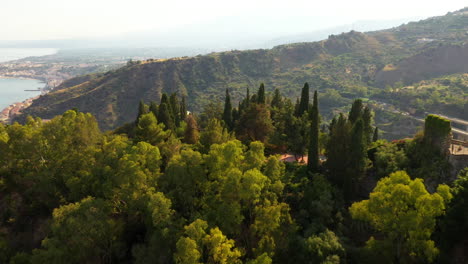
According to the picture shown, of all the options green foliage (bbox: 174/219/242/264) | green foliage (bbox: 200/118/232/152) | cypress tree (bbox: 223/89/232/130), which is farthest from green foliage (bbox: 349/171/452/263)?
cypress tree (bbox: 223/89/232/130)

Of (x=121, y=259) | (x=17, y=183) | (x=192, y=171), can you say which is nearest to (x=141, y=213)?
(x=121, y=259)

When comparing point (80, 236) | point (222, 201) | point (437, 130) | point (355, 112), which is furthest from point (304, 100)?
point (80, 236)

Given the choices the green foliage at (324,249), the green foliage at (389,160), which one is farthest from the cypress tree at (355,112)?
the green foliage at (324,249)

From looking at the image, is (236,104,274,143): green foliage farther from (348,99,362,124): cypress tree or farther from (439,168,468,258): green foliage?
(439,168,468,258): green foliage

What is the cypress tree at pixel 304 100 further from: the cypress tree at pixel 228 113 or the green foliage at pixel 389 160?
the green foliage at pixel 389 160

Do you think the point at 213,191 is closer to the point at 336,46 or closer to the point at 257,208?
the point at 257,208

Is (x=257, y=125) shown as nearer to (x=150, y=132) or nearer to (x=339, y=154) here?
(x=339, y=154)
